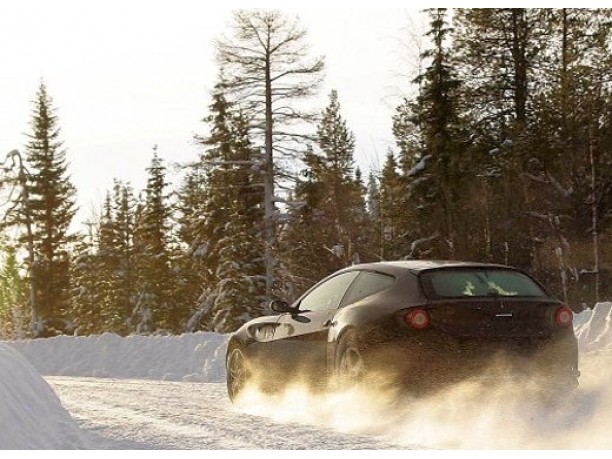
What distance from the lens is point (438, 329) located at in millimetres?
7332

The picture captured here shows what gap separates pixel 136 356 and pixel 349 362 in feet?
46.9

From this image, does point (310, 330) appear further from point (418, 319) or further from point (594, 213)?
point (594, 213)

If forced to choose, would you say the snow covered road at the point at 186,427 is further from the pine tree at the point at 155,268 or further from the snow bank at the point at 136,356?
the pine tree at the point at 155,268

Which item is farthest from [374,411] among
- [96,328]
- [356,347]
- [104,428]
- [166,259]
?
[96,328]

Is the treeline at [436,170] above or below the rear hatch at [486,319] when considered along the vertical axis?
above

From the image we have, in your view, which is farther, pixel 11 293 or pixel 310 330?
pixel 11 293

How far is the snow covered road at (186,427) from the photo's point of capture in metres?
6.65

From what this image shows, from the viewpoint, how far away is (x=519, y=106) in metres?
35.6

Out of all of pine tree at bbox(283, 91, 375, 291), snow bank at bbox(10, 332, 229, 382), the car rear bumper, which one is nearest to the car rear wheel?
the car rear bumper

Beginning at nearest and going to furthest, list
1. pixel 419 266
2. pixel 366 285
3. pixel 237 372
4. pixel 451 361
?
pixel 451 361 → pixel 419 266 → pixel 366 285 → pixel 237 372

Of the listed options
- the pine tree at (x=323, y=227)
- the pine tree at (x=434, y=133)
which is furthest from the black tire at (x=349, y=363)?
the pine tree at (x=434, y=133)

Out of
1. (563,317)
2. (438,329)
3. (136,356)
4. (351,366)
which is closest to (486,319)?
(438,329)

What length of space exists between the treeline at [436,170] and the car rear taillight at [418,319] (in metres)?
14.7

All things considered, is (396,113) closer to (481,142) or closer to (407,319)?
(481,142)
